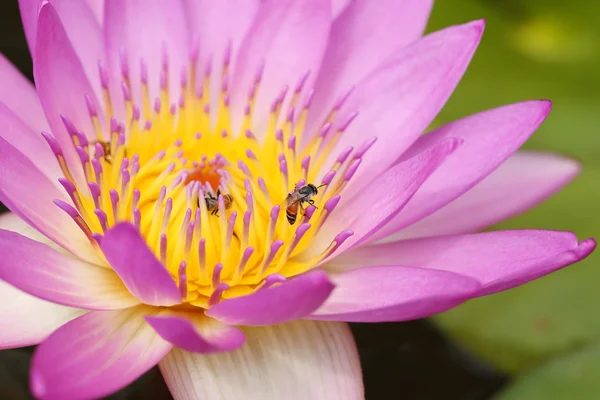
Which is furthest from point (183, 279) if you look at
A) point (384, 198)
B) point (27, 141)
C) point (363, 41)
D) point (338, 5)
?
point (338, 5)

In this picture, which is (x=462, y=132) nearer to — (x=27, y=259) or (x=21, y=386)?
(x=27, y=259)

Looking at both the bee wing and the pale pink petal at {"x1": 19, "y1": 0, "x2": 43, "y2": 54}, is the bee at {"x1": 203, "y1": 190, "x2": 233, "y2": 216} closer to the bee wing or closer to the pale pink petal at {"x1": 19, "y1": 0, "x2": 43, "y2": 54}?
the bee wing

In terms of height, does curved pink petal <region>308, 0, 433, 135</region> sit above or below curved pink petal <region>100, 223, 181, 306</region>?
above

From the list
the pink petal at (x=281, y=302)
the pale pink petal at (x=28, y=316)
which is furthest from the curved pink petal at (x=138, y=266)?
the pale pink petal at (x=28, y=316)

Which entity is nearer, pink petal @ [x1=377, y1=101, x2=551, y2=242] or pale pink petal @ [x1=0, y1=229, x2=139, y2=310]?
pale pink petal @ [x1=0, y1=229, x2=139, y2=310]

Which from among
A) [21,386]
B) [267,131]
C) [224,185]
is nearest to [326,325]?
[224,185]

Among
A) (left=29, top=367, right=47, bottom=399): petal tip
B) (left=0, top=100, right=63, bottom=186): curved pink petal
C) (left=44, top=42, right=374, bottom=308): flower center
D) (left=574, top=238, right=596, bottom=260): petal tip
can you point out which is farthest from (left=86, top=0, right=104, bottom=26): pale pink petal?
(left=574, top=238, right=596, bottom=260): petal tip

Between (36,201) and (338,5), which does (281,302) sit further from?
(338,5)
